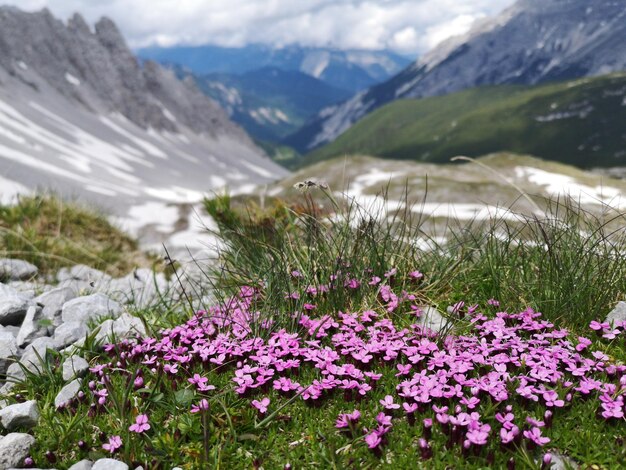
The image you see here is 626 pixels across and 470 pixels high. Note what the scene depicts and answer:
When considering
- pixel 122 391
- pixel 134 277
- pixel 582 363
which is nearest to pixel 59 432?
pixel 122 391

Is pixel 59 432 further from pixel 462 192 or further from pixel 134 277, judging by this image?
pixel 462 192

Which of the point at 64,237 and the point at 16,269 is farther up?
the point at 16,269

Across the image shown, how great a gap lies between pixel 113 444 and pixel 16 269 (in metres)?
7.78

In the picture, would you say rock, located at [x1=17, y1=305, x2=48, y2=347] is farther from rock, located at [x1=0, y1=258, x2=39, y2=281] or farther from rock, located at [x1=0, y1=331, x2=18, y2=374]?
rock, located at [x1=0, y1=258, x2=39, y2=281]

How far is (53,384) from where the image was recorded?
5.73 metres

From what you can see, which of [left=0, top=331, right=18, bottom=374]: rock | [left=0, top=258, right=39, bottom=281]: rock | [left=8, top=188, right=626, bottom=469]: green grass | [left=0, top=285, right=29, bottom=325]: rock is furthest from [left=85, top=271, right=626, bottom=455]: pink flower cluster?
[left=0, top=258, right=39, bottom=281]: rock

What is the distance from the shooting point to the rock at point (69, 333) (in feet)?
22.2

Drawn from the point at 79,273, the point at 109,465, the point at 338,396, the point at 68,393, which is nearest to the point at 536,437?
the point at 338,396

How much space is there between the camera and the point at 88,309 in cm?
759

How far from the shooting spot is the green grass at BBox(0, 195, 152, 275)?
505 inches

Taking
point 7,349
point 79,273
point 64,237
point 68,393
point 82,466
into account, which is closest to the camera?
point 82,466

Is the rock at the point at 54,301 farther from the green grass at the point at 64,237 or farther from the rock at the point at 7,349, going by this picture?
the green grass at the point at 64,237

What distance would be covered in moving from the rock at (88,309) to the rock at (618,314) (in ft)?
21.3

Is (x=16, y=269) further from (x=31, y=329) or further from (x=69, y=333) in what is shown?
(x=69, y=333)
